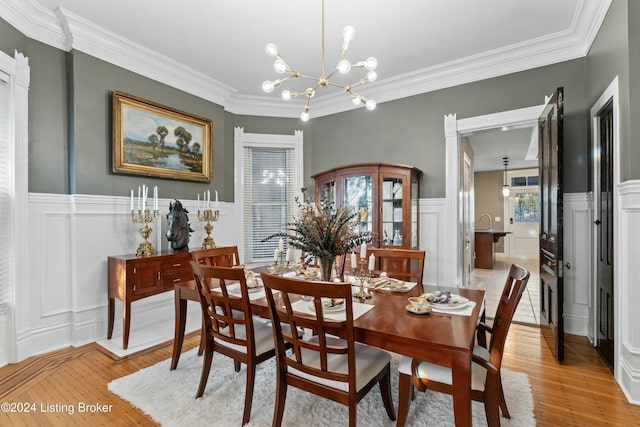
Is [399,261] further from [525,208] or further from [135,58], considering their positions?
[525,208]

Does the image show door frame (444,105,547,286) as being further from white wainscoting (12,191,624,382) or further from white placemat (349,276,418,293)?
white placemat (349,276,418,293)

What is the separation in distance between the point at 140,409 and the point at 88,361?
1.05 m

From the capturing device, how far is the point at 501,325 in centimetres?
158

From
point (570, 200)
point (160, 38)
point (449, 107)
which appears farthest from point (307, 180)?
point (570, 200)

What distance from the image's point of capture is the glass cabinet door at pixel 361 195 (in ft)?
12.7

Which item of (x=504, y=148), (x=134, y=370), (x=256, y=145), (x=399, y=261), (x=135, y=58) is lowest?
(x=134, y=370)

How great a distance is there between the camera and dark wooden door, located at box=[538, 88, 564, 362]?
2598 millimetres

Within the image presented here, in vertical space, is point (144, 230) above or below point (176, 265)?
above

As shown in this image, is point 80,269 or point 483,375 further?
point 80,269

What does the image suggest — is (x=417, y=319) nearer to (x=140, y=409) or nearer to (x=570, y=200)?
(x=140, y=409)

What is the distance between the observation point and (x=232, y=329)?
1.96 metres

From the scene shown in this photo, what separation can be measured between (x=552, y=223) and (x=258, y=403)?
9.31 ft

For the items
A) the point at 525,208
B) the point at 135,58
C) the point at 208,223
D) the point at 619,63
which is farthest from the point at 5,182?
the point at 525,208

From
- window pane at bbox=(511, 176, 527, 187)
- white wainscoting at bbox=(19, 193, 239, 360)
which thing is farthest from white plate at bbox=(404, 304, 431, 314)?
window pane at bbox=(511, 176, 527, 187)
